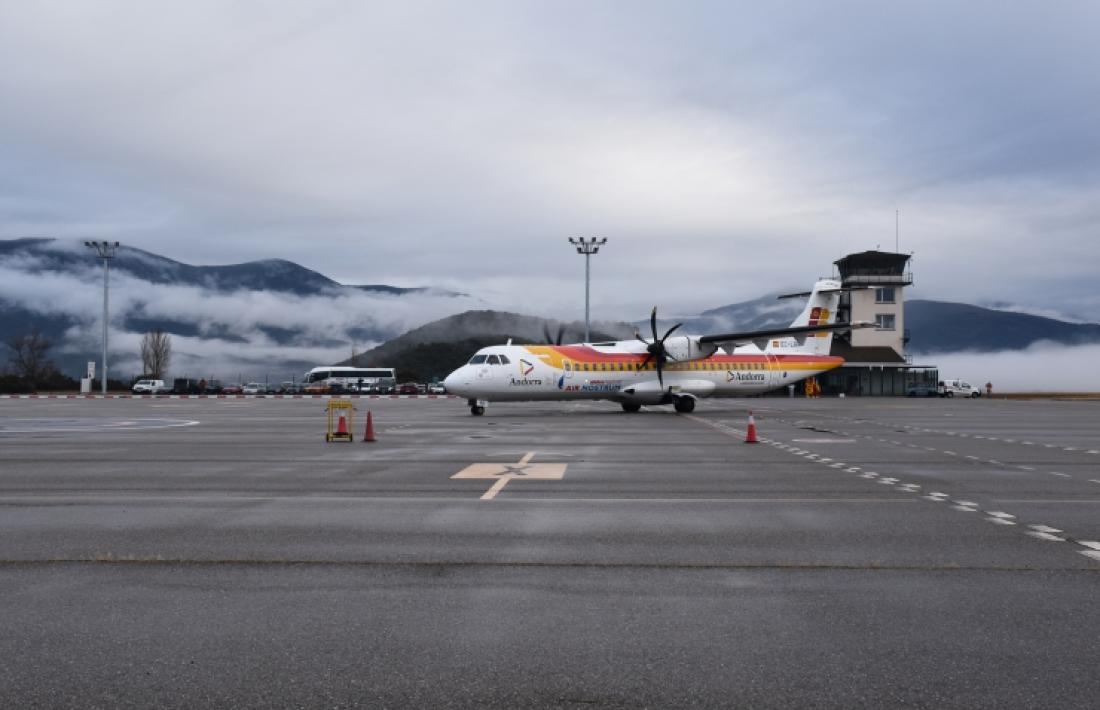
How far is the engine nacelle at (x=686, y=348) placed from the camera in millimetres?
39875

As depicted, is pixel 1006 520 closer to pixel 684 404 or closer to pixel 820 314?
pixel 684 404

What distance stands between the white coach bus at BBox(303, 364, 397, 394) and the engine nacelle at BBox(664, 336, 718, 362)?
Answer: 2757 inches

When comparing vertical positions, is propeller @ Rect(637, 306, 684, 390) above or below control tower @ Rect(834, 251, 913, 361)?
below

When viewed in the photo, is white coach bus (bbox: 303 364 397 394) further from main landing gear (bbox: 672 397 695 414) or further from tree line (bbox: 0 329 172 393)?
main landing gear (bbox: 672 397 695 414)

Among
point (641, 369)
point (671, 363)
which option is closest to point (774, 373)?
point (671, 363)

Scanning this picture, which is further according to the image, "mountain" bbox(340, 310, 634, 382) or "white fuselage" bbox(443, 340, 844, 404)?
"mountain" bbox(340, 310, 634, 382)

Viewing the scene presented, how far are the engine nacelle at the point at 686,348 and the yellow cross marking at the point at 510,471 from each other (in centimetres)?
2361

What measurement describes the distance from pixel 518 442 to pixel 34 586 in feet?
51.6

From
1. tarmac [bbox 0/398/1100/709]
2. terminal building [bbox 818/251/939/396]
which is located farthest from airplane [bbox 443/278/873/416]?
terminal building [bbox 818/251/939/396]

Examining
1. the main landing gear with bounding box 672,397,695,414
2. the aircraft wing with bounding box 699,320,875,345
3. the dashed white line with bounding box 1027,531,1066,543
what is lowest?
the dashed white line with bounding box 1027,531,1066,543

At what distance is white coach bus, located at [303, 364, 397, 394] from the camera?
10881cm

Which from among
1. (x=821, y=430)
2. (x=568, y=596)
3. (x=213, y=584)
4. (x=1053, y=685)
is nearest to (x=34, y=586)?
(x=213, y=584)

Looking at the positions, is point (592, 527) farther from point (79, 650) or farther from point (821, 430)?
point (821, 430)

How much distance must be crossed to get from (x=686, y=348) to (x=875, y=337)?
59.3m
